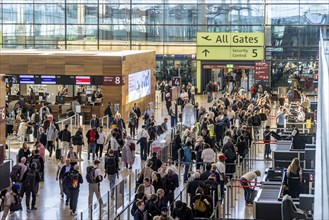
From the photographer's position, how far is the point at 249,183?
69.8ft

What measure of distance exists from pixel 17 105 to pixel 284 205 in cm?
2696

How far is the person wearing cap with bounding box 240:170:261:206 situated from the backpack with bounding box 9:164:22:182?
5.30 m

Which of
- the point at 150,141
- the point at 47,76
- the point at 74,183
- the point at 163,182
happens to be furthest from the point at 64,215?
the point at 47,76

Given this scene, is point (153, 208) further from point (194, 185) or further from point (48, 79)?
point (48, 79)

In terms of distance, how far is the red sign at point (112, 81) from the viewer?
39.9 metres

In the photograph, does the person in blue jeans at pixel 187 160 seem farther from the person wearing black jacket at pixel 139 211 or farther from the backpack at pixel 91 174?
the person wearing black jacket at pixel 139 211

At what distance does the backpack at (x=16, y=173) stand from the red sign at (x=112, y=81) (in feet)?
63.2

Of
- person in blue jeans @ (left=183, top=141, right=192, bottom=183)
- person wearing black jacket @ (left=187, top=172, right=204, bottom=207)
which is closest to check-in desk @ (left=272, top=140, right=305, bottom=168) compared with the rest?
person in blue jeans @ (left=183, top=141, right=192, bottom=183)

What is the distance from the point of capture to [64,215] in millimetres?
20938

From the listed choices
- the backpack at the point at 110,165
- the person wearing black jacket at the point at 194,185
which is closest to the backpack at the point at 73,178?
the backpack at the point at 110,165

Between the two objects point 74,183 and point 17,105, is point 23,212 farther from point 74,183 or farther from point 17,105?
point 17,105

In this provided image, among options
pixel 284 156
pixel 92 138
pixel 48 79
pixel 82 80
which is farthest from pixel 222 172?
pixel 48 79

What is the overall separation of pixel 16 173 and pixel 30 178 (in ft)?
1.21

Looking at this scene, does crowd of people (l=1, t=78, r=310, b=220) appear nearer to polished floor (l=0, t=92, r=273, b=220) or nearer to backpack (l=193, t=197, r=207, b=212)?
backpack (l=193, t=197, r=207, b=212)
